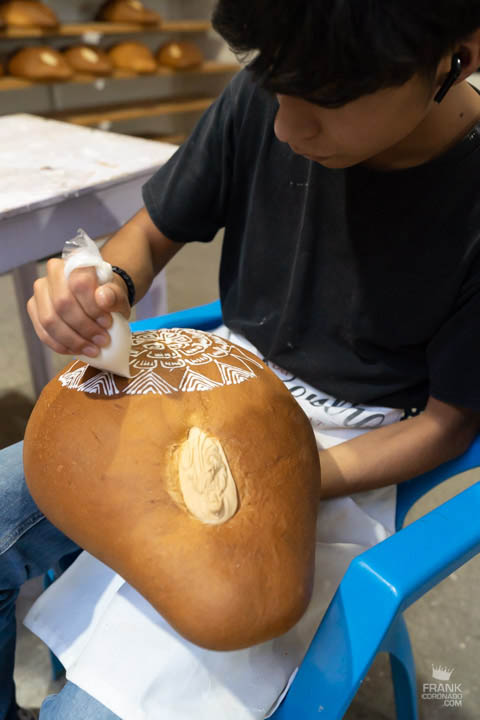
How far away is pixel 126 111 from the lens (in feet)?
10.2

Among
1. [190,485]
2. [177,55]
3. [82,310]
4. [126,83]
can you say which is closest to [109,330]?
[82,310]

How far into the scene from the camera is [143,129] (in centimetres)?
369

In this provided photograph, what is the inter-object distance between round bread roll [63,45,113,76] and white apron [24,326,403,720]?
8.73 feet

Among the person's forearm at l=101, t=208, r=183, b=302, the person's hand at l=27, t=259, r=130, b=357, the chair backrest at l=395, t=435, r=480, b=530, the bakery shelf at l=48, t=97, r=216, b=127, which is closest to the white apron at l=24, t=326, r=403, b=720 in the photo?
the chair backrest at l=395, t=435, r=480, b=530

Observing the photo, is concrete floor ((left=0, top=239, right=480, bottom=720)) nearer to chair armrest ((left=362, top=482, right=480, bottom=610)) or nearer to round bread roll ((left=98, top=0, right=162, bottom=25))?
chair armrest ((left=362, top=482, right=480, bottom=610))

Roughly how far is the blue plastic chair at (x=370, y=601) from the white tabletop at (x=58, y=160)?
771mm

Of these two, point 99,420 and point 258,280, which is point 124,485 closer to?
point 99,420

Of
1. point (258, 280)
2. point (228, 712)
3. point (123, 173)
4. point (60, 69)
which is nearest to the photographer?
point (228, 712)

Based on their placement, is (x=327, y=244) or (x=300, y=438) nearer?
(x=300, y=438)

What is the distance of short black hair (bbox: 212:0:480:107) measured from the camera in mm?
419

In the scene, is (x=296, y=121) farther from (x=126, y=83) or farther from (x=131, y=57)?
(x=126, y=83)

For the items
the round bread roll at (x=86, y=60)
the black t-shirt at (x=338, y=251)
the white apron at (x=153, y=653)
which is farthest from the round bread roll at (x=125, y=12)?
the white apron at (x=153, y=653)

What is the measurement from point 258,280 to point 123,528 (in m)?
0.45

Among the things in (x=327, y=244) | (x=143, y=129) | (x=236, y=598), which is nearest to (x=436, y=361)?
(x=327, y=244)
